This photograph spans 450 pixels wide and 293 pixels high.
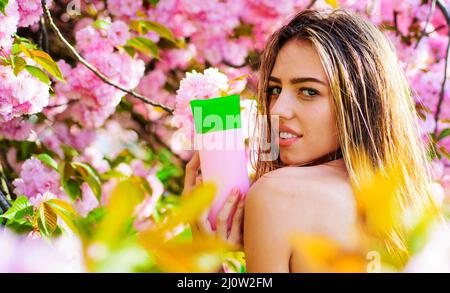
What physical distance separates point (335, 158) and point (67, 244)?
0.90m

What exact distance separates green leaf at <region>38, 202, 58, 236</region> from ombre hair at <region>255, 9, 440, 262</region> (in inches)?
18.7

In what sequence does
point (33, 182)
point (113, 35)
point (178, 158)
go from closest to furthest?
1. point (33, 182)
2. point (113, 35)
3. point (178, 158)

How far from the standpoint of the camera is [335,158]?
1.23m

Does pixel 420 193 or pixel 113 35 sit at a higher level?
pixel 113 35

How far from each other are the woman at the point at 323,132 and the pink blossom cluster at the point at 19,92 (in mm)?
581

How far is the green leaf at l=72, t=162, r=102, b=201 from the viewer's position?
1.95 metres

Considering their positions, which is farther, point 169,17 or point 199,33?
point 199,33

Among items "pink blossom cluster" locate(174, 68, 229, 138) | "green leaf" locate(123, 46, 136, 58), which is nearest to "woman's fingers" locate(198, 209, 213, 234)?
"pink blossom cluster" locate(174, 68, 229, 138)

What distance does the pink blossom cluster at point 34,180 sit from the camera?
1965mm

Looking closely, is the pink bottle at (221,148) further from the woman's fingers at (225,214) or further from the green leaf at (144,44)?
the green leaf at (144,44)

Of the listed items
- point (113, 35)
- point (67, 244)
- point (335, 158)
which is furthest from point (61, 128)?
point (67, 244)

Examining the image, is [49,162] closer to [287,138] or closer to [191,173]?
[191,173]

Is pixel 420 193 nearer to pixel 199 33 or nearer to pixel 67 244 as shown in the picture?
pixel 67 244

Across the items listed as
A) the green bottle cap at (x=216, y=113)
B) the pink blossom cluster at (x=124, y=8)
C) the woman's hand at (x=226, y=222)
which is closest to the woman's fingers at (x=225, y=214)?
the woman's hand at (x=226, y=222)
